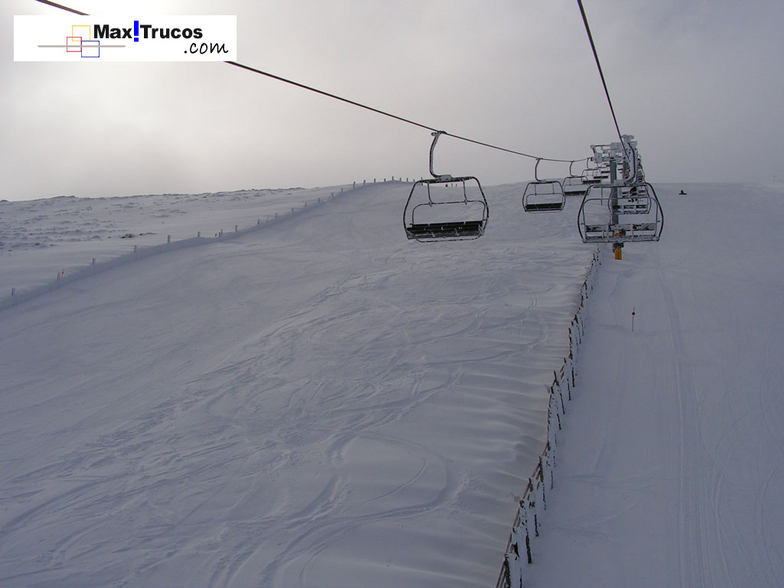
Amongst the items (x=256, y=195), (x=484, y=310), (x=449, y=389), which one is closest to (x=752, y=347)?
(x=484, y=310)

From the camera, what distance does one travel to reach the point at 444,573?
7305 millimetres

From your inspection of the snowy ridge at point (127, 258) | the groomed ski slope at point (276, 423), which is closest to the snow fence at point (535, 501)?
the groomed ski slope at point (276, 423)

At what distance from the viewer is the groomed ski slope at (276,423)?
304 inches

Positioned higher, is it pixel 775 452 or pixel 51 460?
pixel 775 452

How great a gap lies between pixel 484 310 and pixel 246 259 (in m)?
13.5

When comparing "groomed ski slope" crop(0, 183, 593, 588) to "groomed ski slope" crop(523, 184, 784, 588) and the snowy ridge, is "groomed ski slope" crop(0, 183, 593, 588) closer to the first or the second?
the snowy ridge

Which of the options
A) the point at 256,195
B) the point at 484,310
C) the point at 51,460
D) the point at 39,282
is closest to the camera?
the point at 51,460

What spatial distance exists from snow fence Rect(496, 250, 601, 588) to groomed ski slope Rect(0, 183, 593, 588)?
0.41 metres

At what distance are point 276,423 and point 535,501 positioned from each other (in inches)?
220

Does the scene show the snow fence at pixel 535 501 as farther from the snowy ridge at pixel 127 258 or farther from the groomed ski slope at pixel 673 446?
the snowy ridge at pixel 127 258

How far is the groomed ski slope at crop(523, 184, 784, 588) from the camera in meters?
7.57

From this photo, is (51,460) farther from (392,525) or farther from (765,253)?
(765,253)

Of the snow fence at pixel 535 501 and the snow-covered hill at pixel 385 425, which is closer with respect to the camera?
the snow fence at pixel 535 501

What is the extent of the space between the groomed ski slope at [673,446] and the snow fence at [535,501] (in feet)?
0.68
